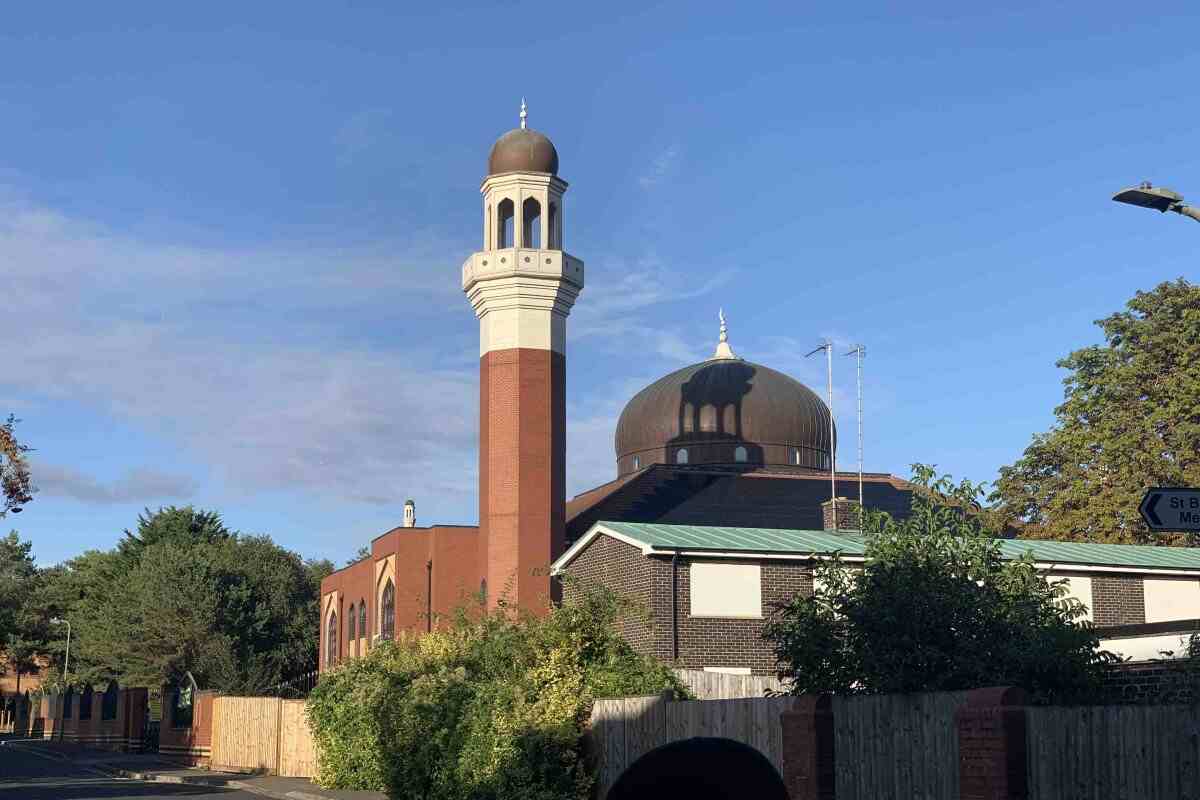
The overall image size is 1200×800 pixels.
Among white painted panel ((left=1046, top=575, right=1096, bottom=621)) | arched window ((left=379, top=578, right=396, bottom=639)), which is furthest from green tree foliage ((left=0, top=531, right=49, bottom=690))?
white painted panel ((left=1046, top=575, right=1096, bottom=621))

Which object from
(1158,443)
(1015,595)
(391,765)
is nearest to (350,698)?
(391,765)

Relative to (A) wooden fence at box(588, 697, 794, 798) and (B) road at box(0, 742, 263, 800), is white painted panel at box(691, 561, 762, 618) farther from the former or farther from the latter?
(B) road at box(0, 742, 263, 800)

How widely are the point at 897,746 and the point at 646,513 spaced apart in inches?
1566

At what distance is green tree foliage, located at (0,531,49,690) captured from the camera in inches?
4055

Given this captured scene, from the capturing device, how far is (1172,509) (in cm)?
1248

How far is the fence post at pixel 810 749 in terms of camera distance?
17.3 meters

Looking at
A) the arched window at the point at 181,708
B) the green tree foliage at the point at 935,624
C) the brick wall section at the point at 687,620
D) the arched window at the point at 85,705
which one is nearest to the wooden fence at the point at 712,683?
the brick wall section at the point at 687,620

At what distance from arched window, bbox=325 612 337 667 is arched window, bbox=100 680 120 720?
11.1 metres

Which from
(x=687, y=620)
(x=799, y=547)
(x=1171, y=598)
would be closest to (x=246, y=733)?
(x=687, y=620)

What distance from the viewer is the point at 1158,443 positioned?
4800cm

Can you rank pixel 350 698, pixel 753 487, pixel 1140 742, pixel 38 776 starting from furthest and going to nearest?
pixel 753 487
pixel 38 776
pixel 350 698
pixel 1140 742

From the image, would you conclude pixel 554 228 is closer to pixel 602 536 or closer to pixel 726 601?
pixel 602 536

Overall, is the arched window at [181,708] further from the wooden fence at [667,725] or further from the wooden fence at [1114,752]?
the wooden fence at [1114,752]

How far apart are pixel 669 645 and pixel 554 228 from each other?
24.1 meters
